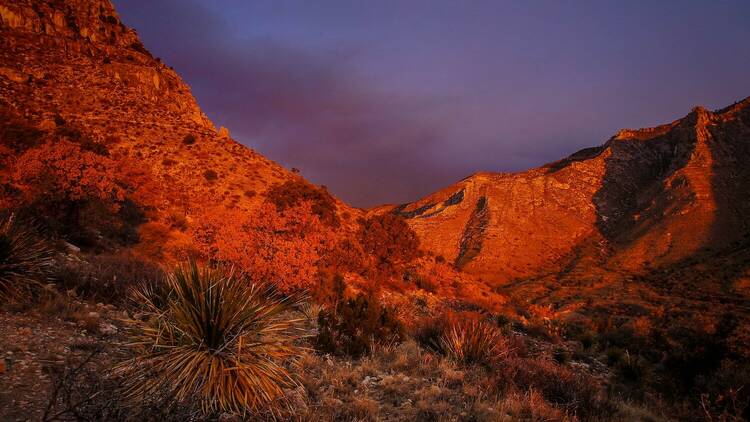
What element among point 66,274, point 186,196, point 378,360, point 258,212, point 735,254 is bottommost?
point 735,254

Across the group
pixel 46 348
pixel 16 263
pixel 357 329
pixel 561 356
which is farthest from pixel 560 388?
pixel 16 263

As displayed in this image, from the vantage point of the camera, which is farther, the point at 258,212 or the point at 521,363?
the point at 258,212

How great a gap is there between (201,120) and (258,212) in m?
39.6

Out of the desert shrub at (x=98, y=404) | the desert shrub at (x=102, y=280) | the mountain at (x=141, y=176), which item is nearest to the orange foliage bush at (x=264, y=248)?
the mountain at (x=141, y=176)

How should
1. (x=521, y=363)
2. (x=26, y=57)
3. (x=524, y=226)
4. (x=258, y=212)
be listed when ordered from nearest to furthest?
(x=521, y=363), (x=258, y=212), (x=26, y=57), (x=524, y=226)

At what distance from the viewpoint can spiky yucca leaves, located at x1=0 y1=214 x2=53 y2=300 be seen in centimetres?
676

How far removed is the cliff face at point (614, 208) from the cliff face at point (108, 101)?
3490cm

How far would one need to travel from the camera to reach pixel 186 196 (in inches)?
1114

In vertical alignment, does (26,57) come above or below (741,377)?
above

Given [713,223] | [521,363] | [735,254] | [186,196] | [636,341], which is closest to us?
[521,363]

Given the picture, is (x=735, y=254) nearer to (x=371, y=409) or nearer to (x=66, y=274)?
(x=371, y=409)

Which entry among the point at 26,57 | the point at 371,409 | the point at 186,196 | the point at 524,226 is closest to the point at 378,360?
the point at 371,409

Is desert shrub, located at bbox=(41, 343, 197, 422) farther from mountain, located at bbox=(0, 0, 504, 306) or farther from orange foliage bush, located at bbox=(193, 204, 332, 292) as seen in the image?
mountain, located at bbox=(0, 0, 504, 306)

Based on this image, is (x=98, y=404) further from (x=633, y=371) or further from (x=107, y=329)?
(x=633, y=371)
